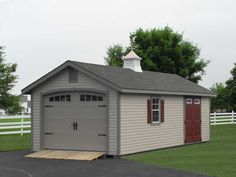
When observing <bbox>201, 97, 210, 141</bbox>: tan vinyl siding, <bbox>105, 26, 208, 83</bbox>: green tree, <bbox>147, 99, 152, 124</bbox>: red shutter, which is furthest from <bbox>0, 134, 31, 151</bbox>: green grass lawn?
<bbox>105, 26, 208, 83</bbox>: green tree

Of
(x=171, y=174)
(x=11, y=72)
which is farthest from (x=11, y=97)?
(x=171, y=174)

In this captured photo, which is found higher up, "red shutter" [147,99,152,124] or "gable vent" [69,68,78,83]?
"gable vent" [69,68,78,83]

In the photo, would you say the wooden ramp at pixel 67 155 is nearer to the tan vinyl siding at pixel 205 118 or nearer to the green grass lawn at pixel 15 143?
the green grass lawn at pixel 15 143

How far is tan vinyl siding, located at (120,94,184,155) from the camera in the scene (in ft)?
58.4

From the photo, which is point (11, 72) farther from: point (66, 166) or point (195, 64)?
point (66, 166)

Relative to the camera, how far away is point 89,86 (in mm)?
18234

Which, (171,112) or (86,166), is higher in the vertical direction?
(171,112)

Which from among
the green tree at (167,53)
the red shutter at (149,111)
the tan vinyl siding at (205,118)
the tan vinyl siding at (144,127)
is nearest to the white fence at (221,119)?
the green tree at (167,53)

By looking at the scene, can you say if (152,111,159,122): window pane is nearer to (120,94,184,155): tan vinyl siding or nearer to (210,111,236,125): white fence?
(120,94,184,155): tan vinyl siding

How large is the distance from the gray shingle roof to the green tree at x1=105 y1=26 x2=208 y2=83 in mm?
24102

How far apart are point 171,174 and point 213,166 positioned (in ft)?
6.94

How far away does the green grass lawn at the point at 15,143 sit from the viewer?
21.3m

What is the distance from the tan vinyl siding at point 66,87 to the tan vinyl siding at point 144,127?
306 mm

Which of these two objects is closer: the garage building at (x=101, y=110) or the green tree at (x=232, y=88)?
the garage building at (x=101, y=110)
